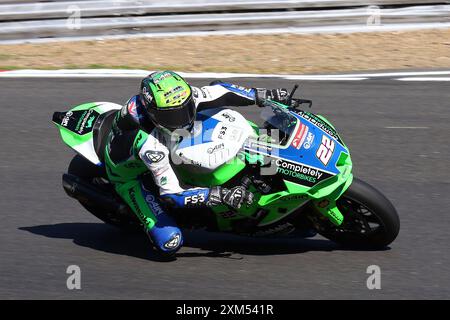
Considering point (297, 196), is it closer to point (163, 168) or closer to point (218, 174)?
point (218, 174)

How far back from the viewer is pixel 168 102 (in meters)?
5.30

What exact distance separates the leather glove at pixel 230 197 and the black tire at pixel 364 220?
2.12 ft

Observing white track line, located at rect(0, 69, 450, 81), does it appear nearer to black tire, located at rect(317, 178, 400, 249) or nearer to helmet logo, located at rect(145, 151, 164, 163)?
black tire, located at rect(317, 178, 400, 249)

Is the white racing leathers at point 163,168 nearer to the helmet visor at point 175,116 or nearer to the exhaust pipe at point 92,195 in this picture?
the helmet visor at point 175,116

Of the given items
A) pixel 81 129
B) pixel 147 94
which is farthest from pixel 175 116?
pixel 81 129

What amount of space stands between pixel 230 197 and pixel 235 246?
0.86 meters

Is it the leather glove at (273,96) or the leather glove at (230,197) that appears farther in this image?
the leather glove at (273,96)

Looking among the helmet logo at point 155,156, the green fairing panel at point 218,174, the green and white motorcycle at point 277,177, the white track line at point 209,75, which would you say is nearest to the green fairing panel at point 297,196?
the green and white motorcycle at point 277,177

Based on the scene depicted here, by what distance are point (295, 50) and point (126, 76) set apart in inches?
98.7

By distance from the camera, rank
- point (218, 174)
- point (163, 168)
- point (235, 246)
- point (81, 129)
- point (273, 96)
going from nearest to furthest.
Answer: point (163, 168) < point (218, 174) < point (273, 96) < point (81, 129) < point (235, 246)

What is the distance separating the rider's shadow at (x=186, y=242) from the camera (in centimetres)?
597

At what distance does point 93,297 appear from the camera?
5.35 metres

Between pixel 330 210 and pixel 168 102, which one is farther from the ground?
pixel 168 102

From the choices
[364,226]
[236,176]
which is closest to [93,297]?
[236,176]
